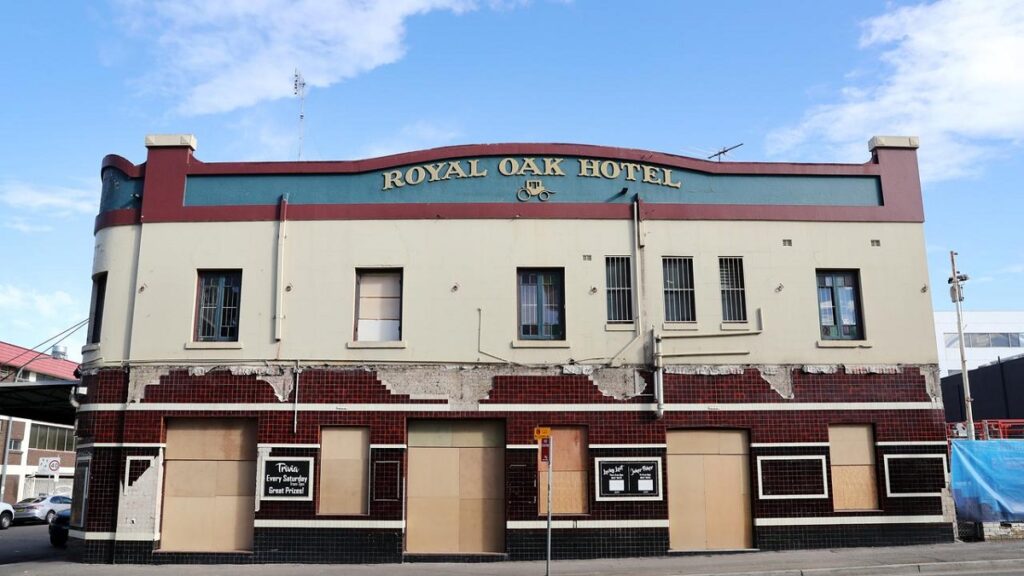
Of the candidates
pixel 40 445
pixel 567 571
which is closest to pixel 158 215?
pixel 567 571

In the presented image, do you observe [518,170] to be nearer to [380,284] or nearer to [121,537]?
[380,284]

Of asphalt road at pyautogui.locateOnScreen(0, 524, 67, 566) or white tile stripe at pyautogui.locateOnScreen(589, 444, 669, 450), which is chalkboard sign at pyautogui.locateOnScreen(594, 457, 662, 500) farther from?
asphalt road at pyautogui.locateOnScreen(0, 524, 67, 566)

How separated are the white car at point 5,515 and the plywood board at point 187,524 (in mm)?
19463

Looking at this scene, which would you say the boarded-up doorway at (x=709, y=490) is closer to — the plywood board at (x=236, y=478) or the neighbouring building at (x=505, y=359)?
the neighbouring building at (x=505, y=359)

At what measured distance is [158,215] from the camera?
19.2 meters

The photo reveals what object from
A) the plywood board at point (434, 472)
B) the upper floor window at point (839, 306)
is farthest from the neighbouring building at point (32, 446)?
the upper floor window at point (839, 306)

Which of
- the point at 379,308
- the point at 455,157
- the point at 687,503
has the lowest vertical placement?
the point at 687,503

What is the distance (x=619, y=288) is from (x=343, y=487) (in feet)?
25.1

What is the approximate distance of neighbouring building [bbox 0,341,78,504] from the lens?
142 feet

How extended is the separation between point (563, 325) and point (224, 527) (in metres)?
8.75

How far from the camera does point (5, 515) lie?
107 ft

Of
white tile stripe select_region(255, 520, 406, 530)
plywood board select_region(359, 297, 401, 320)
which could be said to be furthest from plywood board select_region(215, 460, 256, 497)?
plywood board select_region(359, 297, 401, 320)

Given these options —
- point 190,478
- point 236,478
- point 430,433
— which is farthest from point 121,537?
point 430,433

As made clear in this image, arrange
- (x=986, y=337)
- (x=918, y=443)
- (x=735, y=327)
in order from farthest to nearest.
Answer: (x=986, y=337)
(x=735, y=327)
(x=918, y=443)
